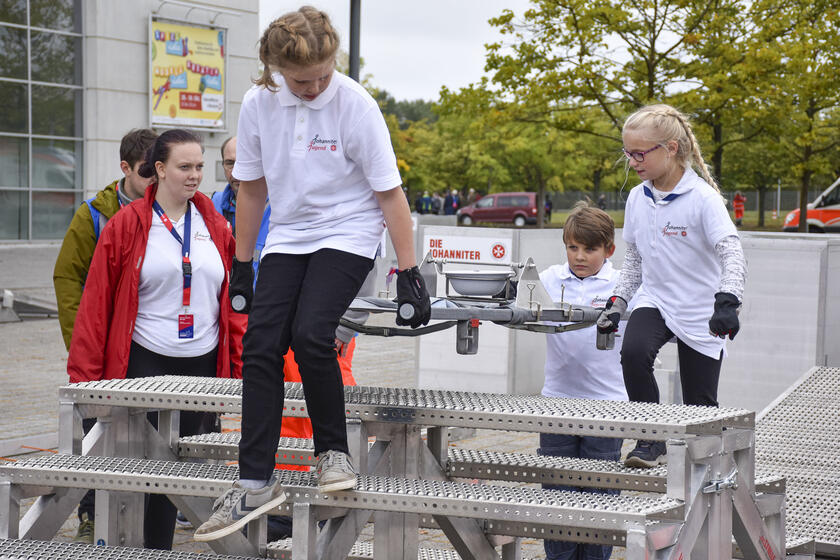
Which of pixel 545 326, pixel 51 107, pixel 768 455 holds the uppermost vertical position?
pixel 51 107

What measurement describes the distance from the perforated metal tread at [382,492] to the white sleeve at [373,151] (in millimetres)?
1050

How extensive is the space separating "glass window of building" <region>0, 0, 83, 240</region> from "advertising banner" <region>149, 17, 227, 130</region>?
6.13ft

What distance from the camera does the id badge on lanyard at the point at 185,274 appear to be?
5082 millimetres

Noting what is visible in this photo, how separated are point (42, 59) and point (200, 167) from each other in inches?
882

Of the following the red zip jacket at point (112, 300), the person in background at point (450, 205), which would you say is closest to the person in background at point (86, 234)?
the red zip jacket at point (112, 300)

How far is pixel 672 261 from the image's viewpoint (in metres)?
4.76

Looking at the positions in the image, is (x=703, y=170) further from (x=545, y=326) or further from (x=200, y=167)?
(x=200, y=167)

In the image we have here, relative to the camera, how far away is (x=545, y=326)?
465 cm

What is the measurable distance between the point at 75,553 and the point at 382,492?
42.1 inches

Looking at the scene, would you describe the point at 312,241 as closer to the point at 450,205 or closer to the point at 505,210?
the point at 505,210

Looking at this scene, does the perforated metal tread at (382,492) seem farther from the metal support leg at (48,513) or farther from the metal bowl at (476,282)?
the metal bowl at (476,282)

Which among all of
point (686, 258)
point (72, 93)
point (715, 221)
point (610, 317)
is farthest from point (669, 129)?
point (72, 93)

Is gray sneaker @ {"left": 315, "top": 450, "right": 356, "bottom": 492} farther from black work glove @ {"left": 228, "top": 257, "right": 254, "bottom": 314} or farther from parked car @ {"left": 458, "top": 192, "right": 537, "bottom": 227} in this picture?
parked car @ {"left": 458, "top": 192, "right": 537, "bottom": 227}

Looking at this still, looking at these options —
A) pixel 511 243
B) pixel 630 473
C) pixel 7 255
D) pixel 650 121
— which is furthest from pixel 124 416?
pixel 7 255
